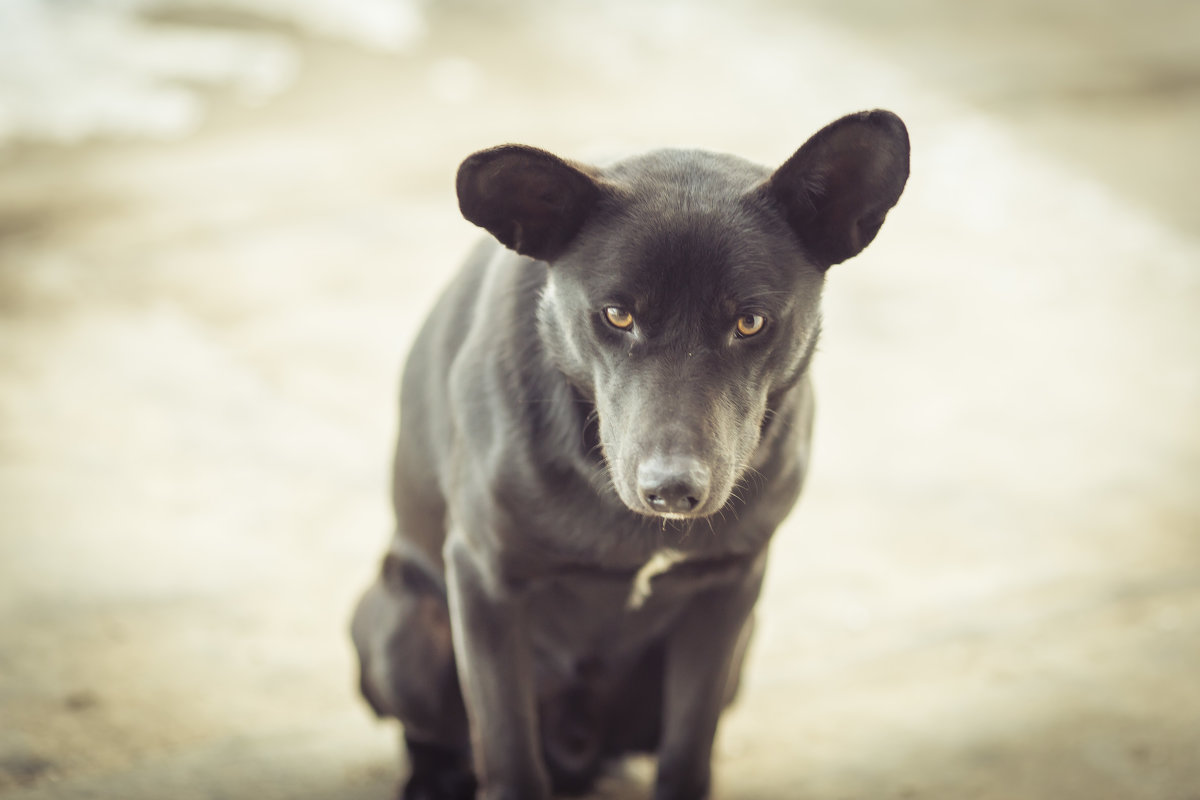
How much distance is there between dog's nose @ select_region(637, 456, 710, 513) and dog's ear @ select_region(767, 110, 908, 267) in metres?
0.44

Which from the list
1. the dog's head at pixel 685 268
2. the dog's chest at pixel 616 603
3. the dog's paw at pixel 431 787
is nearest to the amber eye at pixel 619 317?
the dog's head at pixel 685 268

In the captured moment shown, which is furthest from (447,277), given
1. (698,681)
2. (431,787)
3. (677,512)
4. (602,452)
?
(677,512)

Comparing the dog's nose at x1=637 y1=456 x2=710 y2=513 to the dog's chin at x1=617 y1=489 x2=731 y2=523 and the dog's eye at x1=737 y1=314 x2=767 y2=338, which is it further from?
the dog's eye at x1=737 y1=314 x2=767 y2=338

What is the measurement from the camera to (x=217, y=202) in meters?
5.62

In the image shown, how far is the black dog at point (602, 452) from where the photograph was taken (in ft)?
5.79

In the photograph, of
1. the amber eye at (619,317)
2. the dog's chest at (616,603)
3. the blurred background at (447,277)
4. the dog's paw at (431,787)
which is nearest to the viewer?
the amber eye at (619,317)

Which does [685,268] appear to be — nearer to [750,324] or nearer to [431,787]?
[750,324]

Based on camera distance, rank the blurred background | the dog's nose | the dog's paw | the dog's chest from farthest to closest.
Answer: the blurred background, the dog's paw, the dog's chest, the dog's nose

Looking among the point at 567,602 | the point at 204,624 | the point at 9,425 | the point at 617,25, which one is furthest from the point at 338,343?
the point at 617,25

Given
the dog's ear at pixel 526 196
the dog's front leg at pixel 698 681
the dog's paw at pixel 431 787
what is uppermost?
the dog's ear at pixel 526 196

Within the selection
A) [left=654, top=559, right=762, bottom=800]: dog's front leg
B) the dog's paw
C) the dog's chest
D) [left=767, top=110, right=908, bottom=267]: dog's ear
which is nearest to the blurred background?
the dog's paw

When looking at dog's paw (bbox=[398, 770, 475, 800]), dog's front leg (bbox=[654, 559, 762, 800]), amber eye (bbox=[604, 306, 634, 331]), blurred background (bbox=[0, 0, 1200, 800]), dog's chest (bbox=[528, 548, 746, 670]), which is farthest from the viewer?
blurred background (bbox=[0, 0, 1200, 800])

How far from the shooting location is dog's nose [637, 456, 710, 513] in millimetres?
1667

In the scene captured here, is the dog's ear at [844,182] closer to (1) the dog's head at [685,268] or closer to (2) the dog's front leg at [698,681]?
(1) the dog's head at [685,268]
